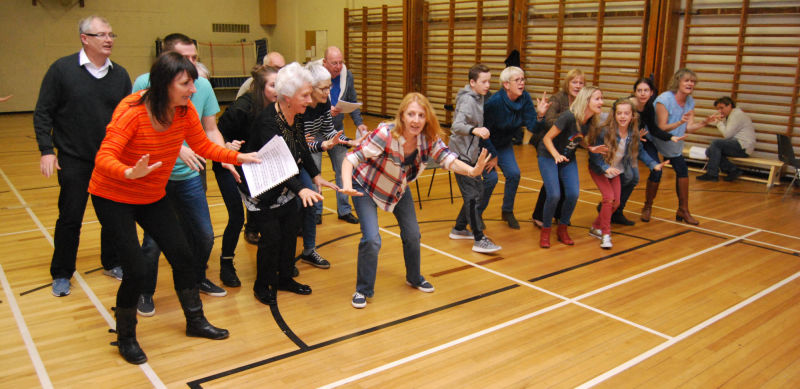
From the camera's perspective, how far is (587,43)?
10617 mm

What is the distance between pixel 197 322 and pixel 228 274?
870 millimetres

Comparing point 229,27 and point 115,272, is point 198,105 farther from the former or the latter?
point 229,27

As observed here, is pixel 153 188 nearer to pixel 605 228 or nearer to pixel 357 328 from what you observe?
pixel 357 328

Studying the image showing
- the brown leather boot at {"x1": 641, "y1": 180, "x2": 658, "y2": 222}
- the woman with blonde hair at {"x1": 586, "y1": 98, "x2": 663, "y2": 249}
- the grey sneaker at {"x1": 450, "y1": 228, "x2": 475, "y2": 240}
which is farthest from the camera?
the brown leather boot at {"x1": 641, "y1": 180, "x2": 658, "y2": 222}

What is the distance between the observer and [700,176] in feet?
27.9

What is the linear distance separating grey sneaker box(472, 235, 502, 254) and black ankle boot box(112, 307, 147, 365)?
285cm

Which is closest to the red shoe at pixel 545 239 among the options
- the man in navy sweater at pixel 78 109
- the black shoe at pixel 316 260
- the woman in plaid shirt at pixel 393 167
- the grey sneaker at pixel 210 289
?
the woman in plaid shirt at pixel 393 167

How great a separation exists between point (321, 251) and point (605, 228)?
8.42 ft

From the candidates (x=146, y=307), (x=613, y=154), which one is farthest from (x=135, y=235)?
(x=613, y=154)

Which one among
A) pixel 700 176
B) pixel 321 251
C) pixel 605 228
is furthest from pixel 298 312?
pixel 700 176

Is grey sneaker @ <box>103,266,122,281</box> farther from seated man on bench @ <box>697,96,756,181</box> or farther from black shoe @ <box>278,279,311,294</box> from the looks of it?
seated man on bench @ <box>697,96,756,181</box>

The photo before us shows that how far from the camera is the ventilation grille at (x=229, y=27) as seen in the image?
54.5 feet

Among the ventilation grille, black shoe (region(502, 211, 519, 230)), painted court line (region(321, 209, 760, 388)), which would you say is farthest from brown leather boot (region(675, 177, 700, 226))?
the ventilation grille

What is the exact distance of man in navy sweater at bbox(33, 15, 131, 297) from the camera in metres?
3.65
